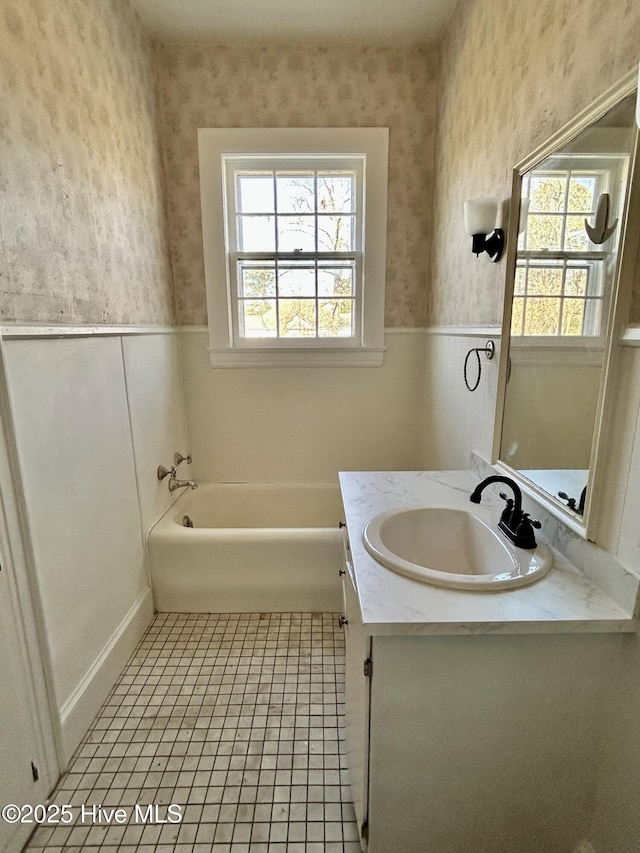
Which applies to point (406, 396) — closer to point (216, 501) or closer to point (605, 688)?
point (216, 501)

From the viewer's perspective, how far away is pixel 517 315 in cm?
135

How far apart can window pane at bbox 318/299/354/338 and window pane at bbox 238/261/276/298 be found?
32 cm

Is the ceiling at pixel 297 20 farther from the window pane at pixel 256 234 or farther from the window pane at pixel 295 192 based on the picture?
the window pane at pixel 256 234

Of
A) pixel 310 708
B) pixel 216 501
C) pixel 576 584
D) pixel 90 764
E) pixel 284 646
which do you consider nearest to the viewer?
pixel 576 584

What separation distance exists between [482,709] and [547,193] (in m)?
1.32

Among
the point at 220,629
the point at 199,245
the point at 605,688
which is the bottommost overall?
the point at 220,629

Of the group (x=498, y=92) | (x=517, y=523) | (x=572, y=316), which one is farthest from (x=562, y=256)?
(x=498, y=92)

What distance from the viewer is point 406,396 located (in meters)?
2.66

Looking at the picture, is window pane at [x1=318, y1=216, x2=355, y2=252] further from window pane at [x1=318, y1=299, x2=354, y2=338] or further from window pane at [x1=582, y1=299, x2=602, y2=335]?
window pane at [x1=582, y1=299, x2=602, y2=335]

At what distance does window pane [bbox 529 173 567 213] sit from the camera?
44.1 inches

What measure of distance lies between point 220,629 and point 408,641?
4.48 feet

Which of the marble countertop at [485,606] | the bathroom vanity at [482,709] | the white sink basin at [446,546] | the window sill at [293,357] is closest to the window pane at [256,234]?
the window sill at [293,357]

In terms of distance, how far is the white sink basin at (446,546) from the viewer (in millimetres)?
1035

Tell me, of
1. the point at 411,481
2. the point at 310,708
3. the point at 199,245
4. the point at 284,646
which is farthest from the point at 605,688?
the point at 199,245
